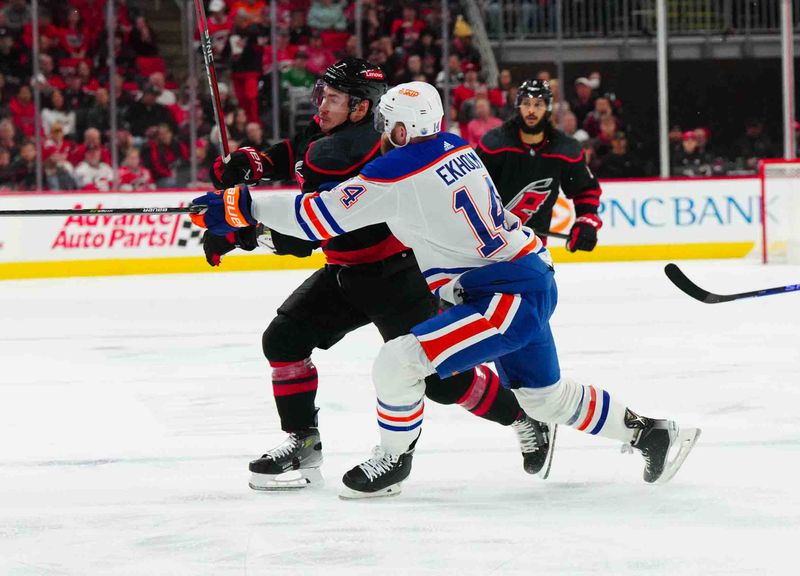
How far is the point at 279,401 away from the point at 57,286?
535cm

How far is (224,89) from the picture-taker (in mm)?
10484

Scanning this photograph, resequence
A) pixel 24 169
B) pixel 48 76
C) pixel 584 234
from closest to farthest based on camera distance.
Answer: pixel 584 234 < pixel 24 169 < pixel 48 76

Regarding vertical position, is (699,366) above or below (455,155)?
below

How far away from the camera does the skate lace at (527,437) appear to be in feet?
10.7

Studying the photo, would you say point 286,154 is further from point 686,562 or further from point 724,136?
point 724,136

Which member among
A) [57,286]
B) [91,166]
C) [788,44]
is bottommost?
[57,286]

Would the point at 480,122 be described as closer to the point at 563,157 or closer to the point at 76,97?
the point at 76,97

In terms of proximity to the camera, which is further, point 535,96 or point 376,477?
point 535,96

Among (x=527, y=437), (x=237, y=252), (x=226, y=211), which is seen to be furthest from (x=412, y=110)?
(x=237, y=252)

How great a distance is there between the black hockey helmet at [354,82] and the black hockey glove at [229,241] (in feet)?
1.32

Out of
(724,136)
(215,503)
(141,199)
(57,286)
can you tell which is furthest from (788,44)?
(215,503)

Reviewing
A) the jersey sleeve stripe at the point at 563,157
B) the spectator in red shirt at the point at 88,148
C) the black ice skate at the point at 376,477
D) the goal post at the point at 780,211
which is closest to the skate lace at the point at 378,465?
the black ice skate at the point at 376,477

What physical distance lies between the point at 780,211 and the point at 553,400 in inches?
Answer: 270

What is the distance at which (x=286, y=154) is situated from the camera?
3471mm
